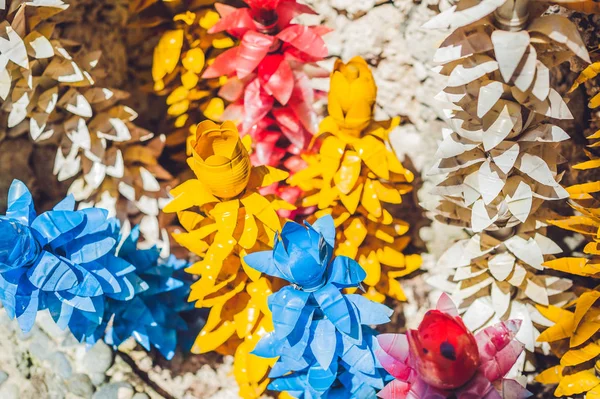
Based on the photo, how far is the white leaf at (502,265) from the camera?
936 millimetres

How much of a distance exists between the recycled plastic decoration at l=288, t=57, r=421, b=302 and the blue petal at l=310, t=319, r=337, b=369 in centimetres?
16

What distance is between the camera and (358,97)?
864 millimetres

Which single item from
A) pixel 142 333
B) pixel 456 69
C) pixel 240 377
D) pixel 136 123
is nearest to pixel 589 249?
pixel 456 69

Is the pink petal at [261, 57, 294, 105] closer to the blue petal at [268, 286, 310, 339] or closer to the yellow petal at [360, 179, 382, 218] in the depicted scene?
the yellow petal at [360, 179, 382, 218]

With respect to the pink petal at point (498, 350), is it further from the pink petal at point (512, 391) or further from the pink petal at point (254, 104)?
the pink petal at point (254, 104)

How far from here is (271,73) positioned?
0.95 metres

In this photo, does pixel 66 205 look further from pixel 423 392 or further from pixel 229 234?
pixel 423 392

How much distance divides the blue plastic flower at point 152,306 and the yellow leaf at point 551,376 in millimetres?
449

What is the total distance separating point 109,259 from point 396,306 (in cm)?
39

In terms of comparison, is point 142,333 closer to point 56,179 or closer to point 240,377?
point 240,377

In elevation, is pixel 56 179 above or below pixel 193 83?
below

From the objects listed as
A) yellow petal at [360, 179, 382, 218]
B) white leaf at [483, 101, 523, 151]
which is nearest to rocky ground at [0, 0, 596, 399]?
yellow petal at [360, 179, 382, 218]

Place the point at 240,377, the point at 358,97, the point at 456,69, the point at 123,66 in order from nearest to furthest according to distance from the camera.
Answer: the point at 456,69 → the point at 358,97 → the point at 240,377 → the point at 123,66

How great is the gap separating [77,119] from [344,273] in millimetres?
434
